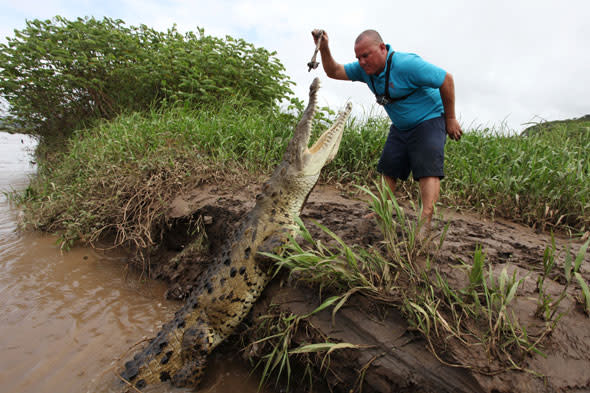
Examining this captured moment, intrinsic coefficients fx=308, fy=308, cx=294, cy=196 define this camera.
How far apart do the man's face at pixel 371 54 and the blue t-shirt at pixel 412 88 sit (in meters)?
0.07

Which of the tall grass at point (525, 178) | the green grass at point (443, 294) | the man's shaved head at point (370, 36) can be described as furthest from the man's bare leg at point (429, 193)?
the man's shaved head at point (370, 36)

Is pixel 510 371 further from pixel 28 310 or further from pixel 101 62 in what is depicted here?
pixel 101 62

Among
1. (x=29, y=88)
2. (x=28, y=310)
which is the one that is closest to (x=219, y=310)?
(x=28, y=310)

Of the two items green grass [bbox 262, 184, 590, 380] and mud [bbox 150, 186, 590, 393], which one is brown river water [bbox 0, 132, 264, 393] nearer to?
mud [bbox 150, 186, 590, 393]

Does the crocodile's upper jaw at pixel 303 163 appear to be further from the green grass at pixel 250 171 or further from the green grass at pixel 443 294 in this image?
the green grass at pixel 250 171

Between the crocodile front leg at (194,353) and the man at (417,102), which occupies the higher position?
the man at (417,102)

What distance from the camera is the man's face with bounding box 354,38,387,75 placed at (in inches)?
110

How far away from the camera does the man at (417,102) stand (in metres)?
2.69

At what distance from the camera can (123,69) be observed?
6.88 meters

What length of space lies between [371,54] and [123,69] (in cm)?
629

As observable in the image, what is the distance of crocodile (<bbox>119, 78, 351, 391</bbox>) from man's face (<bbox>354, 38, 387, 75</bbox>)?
44cm

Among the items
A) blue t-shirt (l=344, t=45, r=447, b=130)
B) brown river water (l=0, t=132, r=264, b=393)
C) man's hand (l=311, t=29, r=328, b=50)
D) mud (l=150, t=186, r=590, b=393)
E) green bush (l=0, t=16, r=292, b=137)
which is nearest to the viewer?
mud (l=150, t=186, r=590, b=393)

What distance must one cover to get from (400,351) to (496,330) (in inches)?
19.3

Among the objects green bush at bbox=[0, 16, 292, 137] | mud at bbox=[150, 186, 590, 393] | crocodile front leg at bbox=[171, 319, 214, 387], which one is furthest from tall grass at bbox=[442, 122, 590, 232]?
green bush at bbox=[0, 16, 292, 137]
